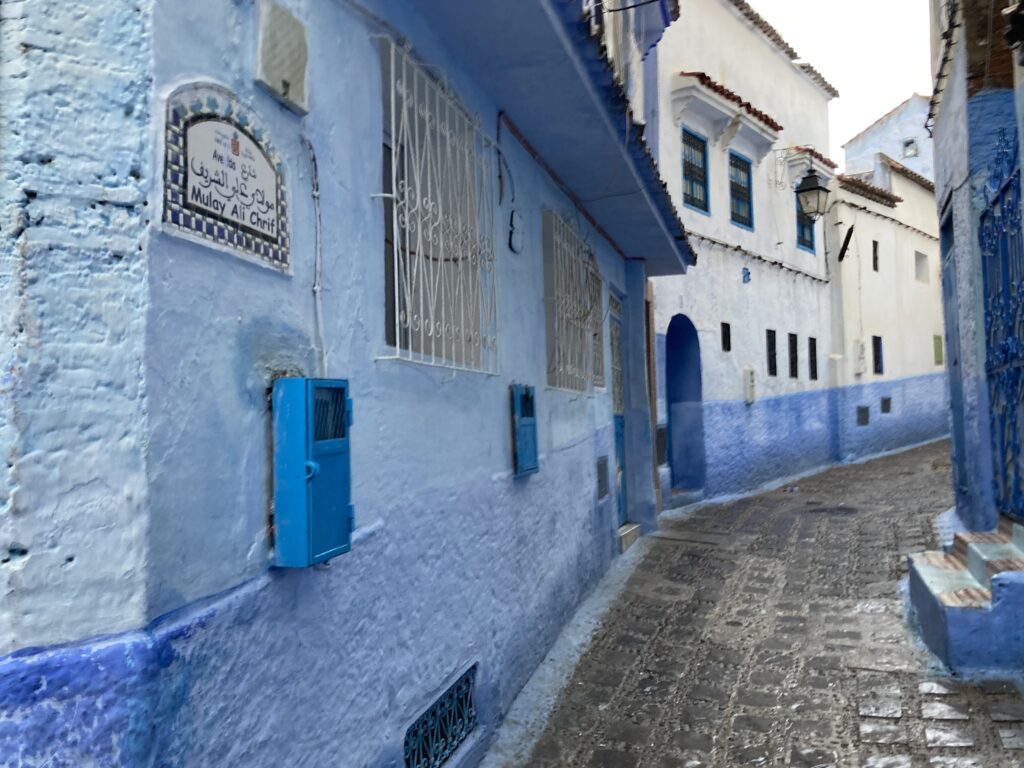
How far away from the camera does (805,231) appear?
16.0 metres

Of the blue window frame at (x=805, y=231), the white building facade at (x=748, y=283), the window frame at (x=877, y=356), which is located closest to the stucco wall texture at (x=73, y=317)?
the white building facade at (x=748, y=283)

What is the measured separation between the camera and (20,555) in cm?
170

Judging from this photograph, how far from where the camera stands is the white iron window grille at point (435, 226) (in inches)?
127

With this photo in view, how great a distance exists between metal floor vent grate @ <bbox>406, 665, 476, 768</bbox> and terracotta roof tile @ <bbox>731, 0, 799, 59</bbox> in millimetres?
12932

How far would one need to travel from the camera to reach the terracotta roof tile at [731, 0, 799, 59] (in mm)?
13742

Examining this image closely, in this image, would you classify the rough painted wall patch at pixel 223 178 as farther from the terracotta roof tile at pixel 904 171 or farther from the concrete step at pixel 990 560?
the terracotta roof tile at pixel 904 171

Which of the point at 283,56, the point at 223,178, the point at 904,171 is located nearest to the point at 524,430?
the point at 283,56

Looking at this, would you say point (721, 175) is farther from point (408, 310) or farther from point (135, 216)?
point (135, 216)

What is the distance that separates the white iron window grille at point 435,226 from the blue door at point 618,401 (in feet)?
14.6

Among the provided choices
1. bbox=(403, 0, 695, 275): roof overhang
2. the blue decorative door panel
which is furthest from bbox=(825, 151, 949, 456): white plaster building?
bbox=(403, 0, 695, 275): roof overhang

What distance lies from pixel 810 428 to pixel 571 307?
35.2 feet

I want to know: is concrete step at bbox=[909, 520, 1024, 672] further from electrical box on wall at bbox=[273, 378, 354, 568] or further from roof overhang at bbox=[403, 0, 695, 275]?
electrical box on wall at bbox=[273, 378, 354, 568]

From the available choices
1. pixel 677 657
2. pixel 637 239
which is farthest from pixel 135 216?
pixel 637 239

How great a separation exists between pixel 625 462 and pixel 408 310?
6.29m
